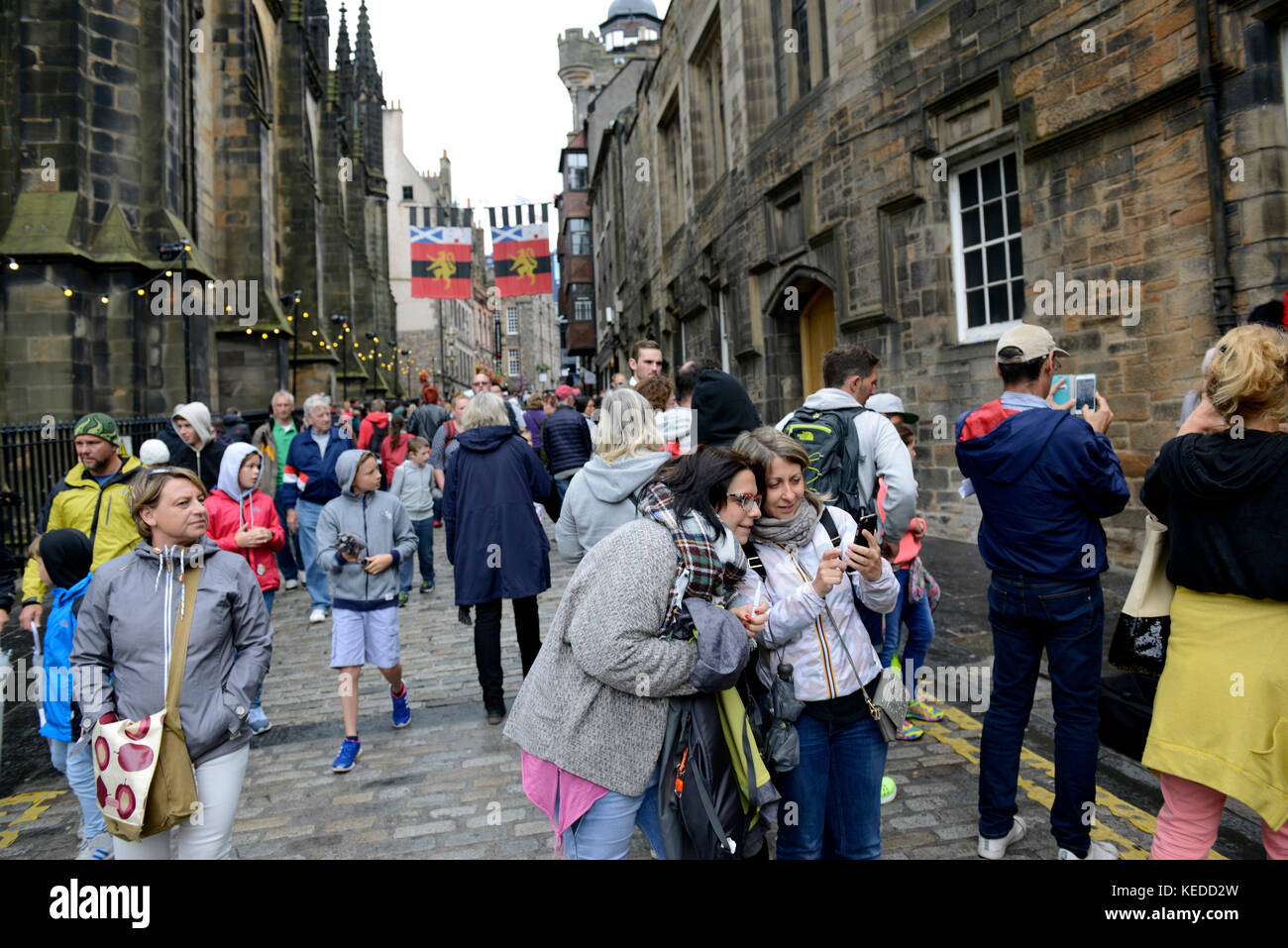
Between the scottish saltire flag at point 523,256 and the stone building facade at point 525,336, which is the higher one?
the stone building facade at point 525,336

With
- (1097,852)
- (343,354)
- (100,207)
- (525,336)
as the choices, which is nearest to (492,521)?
(1097,852)

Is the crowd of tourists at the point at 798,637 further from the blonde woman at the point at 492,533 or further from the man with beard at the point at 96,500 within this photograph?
the blonde woman at the point at 492,533

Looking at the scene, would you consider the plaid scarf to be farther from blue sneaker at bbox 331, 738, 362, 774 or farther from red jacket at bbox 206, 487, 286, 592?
red jacket at bbox 206, 487, 286, 592

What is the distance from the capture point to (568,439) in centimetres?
832

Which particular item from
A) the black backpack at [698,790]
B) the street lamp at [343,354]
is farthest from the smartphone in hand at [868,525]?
the street lamp at [343,354]

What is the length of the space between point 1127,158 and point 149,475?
8.15m

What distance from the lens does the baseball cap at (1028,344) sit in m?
3.41

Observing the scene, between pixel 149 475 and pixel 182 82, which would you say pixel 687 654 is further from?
pixel 182 82

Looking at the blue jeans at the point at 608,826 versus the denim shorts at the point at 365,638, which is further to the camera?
the denim shorts at the point at 365,638

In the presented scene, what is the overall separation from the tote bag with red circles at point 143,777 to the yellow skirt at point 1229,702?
9.90ft

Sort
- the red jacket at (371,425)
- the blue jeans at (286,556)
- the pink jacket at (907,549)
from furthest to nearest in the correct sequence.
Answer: the red jacket at (371,425), the blue jeans at (286,556), the pink jacket at (907,549)

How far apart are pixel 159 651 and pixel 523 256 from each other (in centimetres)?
2388

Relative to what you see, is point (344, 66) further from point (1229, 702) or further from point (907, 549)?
point (1229, 702)

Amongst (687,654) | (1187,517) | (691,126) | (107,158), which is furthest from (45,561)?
(691,126)
